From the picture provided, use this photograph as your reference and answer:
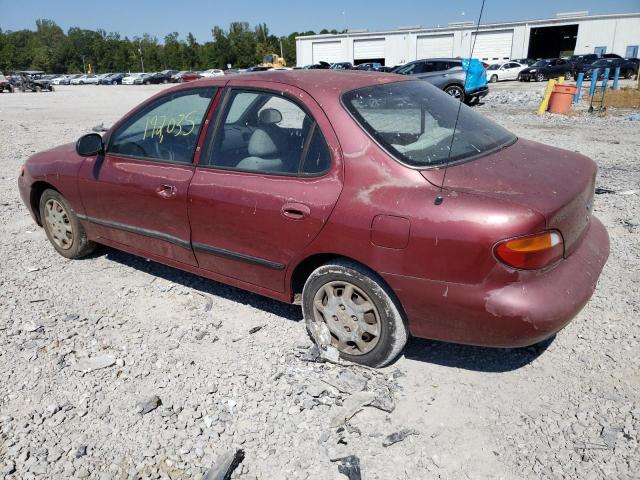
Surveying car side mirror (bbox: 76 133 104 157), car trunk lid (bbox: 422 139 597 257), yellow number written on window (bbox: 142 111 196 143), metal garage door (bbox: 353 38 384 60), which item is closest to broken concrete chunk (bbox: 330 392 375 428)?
car trunk lid (bbox: 422 139 597 257)

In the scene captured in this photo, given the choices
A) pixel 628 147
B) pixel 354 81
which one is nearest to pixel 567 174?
pixel 354 81

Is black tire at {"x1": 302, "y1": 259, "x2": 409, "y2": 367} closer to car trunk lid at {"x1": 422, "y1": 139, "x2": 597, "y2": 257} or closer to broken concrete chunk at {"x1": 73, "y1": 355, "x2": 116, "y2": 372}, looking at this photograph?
car trunk lid at {"x1": 422, "y1": 139, "x2": 597, "y2": 257}

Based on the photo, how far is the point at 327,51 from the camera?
6369cm

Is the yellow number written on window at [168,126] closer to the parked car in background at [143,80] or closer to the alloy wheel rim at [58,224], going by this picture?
the alloy wheel rim at [58,224]

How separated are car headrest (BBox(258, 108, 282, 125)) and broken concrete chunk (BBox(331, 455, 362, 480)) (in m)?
2.14

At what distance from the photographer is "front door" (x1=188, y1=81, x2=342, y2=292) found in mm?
2908

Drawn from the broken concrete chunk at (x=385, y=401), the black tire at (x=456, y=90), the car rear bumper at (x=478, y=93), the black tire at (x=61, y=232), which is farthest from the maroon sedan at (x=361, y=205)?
the black tire at (x=456, y=90)

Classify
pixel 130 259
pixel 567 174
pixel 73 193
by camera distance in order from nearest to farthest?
pixel 567 174
pixel 73 193
pixel 130 259

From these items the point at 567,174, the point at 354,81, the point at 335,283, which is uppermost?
the point at 354,81

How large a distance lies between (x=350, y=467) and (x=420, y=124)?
2013 millimetres

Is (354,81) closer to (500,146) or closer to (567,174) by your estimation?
(500,146)

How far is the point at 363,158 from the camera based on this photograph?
276 centimetres

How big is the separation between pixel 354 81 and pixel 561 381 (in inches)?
85.3

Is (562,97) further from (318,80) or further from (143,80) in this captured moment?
(143,80)
